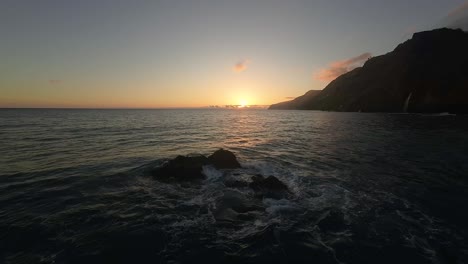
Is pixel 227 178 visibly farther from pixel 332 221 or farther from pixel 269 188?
pixel 332 221

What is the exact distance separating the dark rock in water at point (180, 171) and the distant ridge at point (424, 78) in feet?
364

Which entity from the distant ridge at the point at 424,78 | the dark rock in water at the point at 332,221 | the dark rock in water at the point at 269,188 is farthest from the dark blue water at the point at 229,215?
the distant ridge at the point at 424,78

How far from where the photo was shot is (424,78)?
106 meters

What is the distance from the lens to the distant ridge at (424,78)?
94.4 m

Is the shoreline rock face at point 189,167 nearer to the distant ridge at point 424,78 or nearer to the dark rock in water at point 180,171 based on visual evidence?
the dark rock in water at point 180,171

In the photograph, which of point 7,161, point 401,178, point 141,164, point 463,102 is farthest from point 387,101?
point 7,161

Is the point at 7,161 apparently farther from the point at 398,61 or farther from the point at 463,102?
the point at 398,61

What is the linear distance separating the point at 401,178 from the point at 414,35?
506 feet

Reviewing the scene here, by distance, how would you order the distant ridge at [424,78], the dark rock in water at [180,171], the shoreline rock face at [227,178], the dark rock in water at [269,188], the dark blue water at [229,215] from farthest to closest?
the distant ridge at [424,78] < the dark rock in water at [180,171] < the dark rock in water at [269,188] < the shoreline rock face at [227,178] < the dark blue water at [229,215]

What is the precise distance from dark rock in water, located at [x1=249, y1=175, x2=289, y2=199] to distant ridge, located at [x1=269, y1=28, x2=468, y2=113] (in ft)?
357

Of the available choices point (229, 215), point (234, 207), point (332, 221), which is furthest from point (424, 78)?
point (229, 215)

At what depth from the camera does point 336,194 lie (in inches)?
584

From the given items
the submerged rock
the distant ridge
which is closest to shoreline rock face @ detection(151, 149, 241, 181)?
the submerged rock

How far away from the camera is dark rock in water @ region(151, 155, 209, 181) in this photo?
17922 millimetres
